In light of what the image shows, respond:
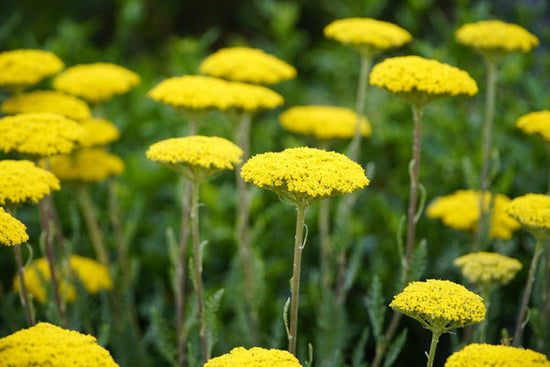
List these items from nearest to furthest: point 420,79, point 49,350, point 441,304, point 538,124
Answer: point 49,350 → point 441,304 → point 420,79 → point 538,124

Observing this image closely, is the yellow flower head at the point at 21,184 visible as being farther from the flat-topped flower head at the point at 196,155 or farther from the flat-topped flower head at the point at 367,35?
the flat-topped flower head at the point at 367,35

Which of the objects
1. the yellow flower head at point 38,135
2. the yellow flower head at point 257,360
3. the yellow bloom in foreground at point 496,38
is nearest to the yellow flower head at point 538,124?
the yellow bloom in foreground at point 496,38

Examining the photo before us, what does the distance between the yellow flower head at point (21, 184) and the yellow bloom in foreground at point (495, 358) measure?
1122mm

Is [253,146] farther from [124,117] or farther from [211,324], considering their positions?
[211,324]

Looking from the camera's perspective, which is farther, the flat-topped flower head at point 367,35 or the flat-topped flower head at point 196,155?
the flat-topped flower head at point 367,35

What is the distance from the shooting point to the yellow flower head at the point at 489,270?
194 centimetres

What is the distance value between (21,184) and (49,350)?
578 millimetres

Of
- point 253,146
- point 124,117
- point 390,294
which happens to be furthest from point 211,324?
point 124,117

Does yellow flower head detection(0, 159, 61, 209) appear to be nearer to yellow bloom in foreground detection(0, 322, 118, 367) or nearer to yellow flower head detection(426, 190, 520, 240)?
yellow bloom in foreground detection(0, 322, 118, 367)

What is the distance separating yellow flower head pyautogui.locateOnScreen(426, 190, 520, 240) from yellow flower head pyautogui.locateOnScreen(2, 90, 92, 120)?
1.39 metres

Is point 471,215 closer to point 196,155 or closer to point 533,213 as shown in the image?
point 533,213

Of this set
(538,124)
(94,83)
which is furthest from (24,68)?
(538,124)

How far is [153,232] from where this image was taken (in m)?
3.34

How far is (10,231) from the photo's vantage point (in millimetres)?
1487
